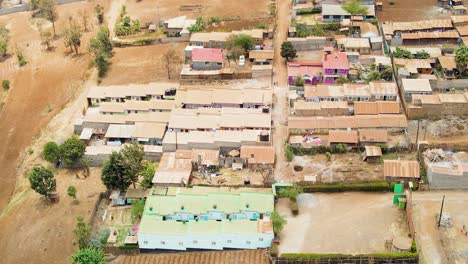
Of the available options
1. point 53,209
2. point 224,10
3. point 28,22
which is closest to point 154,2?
point 224,10

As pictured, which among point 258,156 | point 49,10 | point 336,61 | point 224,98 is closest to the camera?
point 258,156

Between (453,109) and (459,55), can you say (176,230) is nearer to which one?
(453,109)

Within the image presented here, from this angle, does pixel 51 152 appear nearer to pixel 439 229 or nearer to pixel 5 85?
pixel 5 85

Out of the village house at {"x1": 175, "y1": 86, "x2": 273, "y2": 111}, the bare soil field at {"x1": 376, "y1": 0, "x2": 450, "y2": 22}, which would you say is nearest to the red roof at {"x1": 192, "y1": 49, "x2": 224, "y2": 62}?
the village house at {"x1": 175, "y1": 86, "x2": 273, "y2": 111}

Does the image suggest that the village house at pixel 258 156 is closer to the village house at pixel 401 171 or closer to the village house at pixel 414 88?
the village house at pixel 401 171

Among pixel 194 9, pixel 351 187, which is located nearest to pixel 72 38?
pixel 194 9

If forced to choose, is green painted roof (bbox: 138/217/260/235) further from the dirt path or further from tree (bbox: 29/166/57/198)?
tree (bbox: 29/166/57/198)
